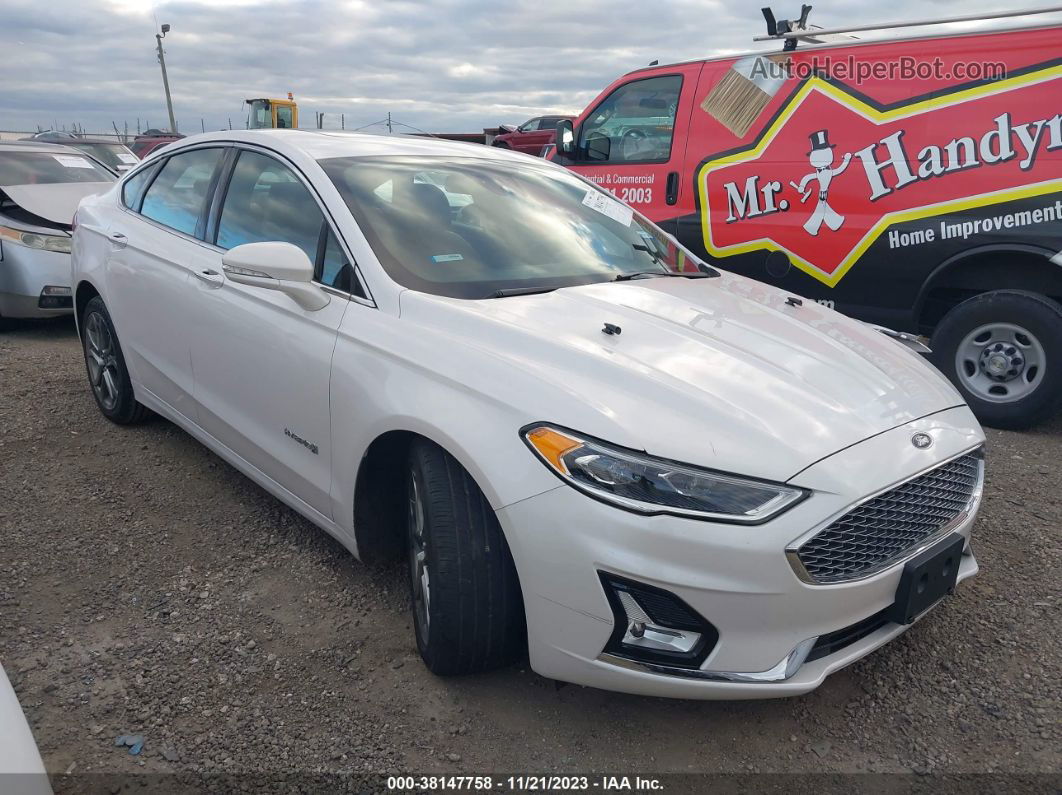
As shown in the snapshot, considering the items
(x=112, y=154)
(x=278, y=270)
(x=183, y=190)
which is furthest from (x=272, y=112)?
(x=278, y=270)

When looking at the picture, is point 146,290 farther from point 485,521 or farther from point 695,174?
point 695,174

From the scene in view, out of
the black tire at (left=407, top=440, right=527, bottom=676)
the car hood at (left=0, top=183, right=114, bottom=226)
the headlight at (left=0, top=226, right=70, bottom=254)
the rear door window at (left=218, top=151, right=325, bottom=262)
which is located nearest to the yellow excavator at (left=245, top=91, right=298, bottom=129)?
the car hood at (left=0, top=183, right=114, bottom=226)

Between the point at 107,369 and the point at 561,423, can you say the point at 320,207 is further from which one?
the point at 107,369

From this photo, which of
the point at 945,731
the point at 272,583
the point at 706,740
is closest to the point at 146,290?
the point at 272,583

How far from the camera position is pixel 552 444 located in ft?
6.72

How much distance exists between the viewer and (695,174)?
18.1 ft

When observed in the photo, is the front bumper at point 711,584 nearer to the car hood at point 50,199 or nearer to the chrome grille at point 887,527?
the chrome grille at point 887,527

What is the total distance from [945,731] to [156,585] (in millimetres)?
2632

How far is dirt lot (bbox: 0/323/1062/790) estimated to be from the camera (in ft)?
7.29

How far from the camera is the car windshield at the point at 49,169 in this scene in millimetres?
7395

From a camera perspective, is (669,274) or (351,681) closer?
(351,681)

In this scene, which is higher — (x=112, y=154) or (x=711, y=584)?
(x=112, y=154)

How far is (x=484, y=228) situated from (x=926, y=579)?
184 cm

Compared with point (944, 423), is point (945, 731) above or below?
below
